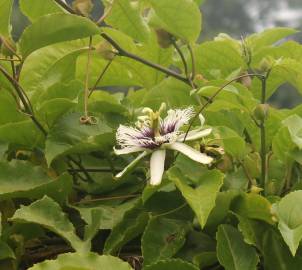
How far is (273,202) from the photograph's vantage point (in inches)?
24.2

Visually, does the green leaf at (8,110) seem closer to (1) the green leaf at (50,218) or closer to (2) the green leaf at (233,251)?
(1) the green leaf at (50,218)

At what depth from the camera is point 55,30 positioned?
630 mm

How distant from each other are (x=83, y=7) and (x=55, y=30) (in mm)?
57

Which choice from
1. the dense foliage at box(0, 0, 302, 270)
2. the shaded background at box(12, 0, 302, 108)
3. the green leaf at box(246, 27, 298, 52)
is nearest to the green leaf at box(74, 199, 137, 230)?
the dense foliage at box(0, 0, 302, 270)

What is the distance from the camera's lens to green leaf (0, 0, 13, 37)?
658 millimetres

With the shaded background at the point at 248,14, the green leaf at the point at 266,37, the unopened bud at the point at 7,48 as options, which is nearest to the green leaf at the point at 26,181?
the unopened bud at the point at 7,48

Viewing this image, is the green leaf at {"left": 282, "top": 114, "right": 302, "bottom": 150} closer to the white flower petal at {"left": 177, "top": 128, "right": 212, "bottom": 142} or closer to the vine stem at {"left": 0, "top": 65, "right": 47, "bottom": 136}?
the white flower petal at {"left": 177, "top": 128, "right": 212, "bottom": 142}

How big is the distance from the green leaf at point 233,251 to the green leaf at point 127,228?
2.7 inches

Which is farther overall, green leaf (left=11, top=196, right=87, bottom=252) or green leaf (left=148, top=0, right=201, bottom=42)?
green leaf (left=148, top=0, right=201, bottom=42)

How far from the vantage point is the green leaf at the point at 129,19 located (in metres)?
0.71

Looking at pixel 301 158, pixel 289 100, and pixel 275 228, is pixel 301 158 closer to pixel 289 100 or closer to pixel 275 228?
pixel 275 228

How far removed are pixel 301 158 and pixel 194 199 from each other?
0.14 metres

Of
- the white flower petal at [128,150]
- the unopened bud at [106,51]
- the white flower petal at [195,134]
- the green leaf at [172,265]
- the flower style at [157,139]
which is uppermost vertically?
the unopened bud at [106,51]

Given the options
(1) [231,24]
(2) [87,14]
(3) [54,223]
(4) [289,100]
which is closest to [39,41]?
(2) [87,14]
